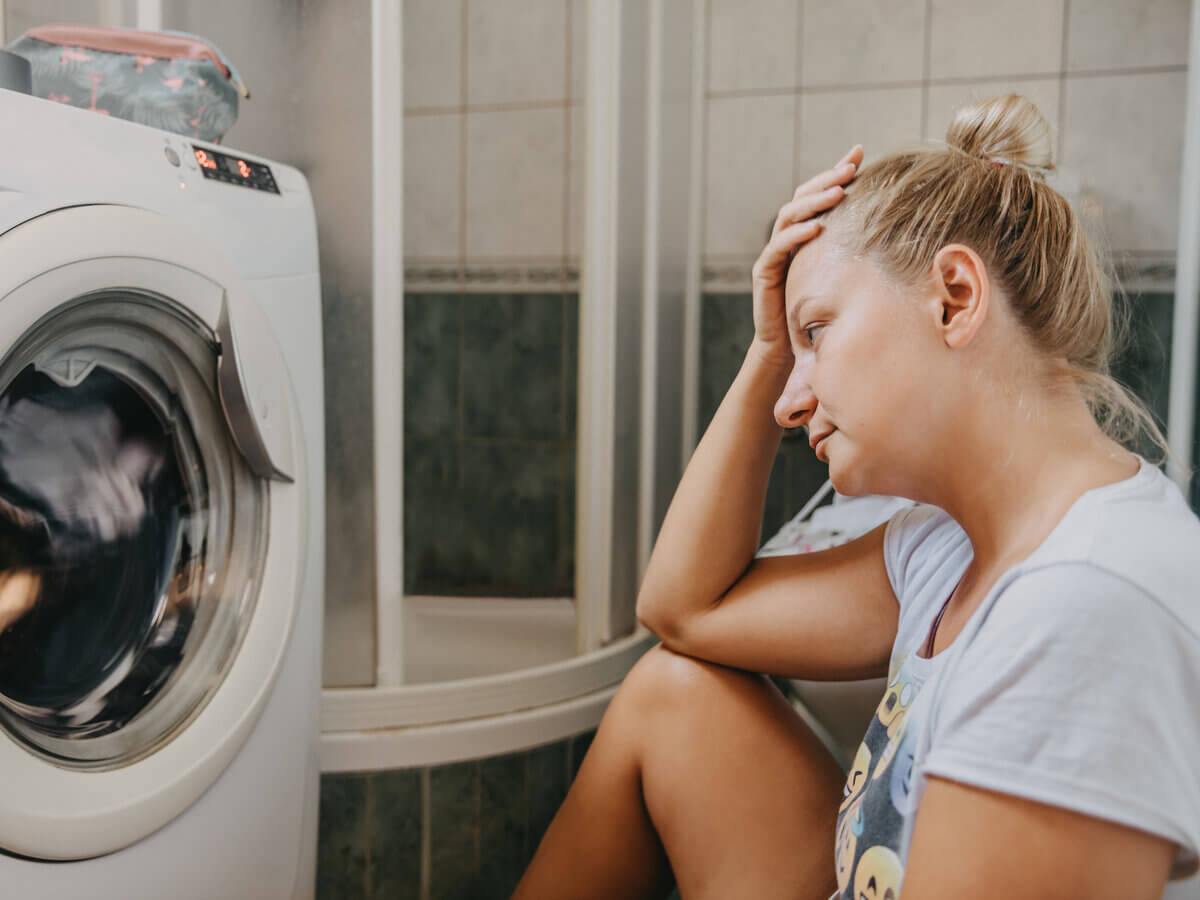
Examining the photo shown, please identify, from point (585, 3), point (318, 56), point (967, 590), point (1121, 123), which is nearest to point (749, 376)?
point (967, 590)

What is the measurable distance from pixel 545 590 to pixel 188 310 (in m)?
0.95

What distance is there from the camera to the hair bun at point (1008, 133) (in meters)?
0.74

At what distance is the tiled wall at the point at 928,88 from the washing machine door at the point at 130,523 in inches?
51.9

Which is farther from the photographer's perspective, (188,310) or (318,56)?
(318,56)

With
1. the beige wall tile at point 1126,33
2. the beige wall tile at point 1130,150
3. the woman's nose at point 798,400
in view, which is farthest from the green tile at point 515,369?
the beige wall tile at point 1126,33

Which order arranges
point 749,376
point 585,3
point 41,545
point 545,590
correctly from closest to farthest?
point 41,545 → point 749,376 → point 585,3 → point 545,590

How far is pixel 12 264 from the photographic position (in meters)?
0.65

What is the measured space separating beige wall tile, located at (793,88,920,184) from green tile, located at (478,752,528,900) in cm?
134

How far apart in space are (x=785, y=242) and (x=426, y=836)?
0.97m

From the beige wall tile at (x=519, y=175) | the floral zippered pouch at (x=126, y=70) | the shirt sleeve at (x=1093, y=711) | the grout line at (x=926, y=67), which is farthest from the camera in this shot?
the grout line at (x=926, y=67)

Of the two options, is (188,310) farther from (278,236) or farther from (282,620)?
(282,620)

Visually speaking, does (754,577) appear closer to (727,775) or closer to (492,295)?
(727,775)

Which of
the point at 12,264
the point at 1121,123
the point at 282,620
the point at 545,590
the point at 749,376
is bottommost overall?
the point at 545,590

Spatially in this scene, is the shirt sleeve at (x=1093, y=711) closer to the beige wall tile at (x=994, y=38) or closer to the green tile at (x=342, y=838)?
the green tile at (x=342, y=838)
